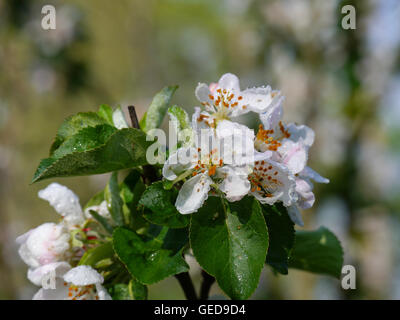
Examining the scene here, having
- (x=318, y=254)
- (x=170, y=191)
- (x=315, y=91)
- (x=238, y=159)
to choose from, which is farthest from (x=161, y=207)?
(x=315, y=91)

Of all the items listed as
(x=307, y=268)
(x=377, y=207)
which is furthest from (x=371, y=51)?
(x=307, y=268)

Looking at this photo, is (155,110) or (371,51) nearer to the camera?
(155,110)

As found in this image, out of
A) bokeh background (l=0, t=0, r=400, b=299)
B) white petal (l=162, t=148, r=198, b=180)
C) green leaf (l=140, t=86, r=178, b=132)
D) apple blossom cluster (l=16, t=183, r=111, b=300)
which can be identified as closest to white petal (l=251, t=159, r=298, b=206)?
white petal (l=162, t=148, r=198, b=180)

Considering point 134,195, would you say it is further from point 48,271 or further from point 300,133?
point 300,133

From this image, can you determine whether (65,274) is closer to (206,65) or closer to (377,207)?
(377,207)

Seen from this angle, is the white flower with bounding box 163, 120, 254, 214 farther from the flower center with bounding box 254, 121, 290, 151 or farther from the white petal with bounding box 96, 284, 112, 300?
the white petal with bounding box 96, 284, 112, 300
